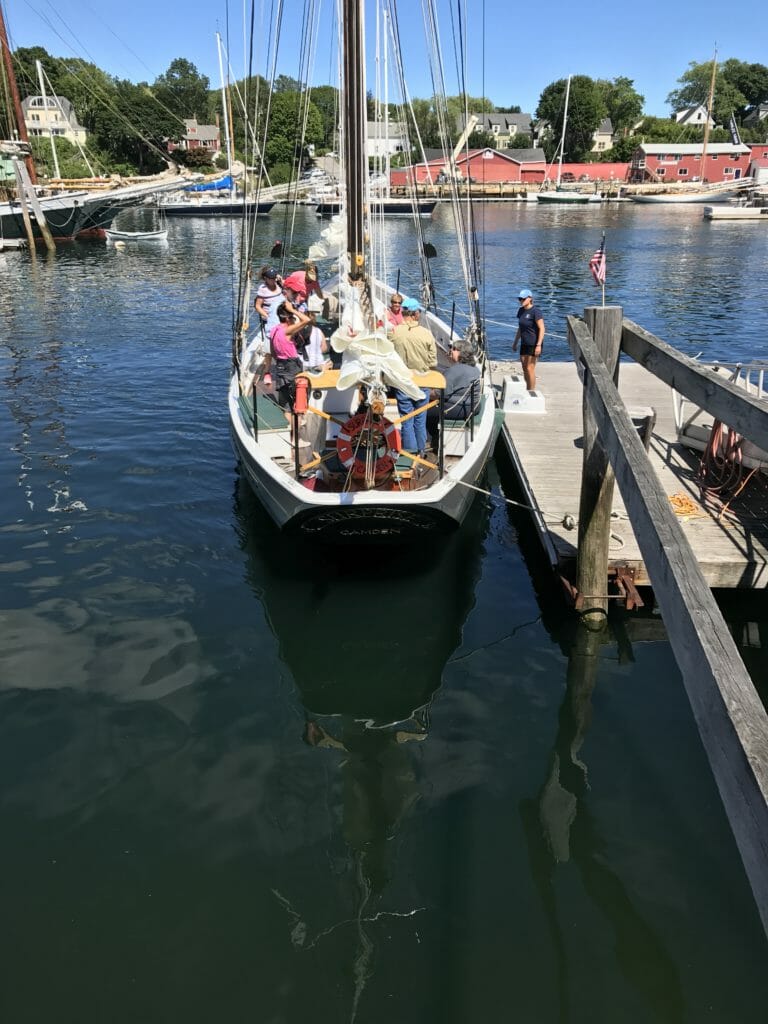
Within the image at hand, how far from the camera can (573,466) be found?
32.8ft

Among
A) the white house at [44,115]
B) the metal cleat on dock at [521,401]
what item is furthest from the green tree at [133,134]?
the metal cleat on dock at [521,401]

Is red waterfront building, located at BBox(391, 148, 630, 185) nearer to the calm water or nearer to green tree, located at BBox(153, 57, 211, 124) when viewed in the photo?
green tree, located at BBox(153, 57, 211, 124)

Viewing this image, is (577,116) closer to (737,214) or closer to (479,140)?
(479,140)

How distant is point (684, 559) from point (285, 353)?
24.3 feet

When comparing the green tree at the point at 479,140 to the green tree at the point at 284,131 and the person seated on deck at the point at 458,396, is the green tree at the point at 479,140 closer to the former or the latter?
the green tree at the point at 284,131

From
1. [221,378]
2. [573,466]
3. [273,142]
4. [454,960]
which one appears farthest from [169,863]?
[273,142]

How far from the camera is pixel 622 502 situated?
8.37 metres

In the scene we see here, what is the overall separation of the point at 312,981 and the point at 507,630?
4150 millimetres

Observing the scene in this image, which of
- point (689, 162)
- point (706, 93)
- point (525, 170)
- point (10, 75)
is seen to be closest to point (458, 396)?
point (10, 75)

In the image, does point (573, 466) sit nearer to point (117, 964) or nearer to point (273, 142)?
point (117, 964)

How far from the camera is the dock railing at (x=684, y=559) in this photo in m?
2.52

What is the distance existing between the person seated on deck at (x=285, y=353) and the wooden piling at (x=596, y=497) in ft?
13.8

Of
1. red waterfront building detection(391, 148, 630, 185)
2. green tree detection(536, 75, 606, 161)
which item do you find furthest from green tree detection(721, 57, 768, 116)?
red waterfront building detection(391, 148, 630, 185)

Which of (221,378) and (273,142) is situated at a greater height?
(273,142)
